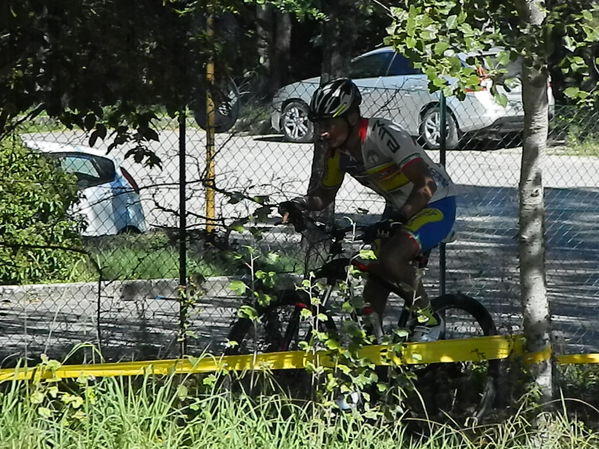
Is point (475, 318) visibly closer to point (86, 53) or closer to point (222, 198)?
point (222, 198)

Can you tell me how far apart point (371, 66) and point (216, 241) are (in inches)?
588

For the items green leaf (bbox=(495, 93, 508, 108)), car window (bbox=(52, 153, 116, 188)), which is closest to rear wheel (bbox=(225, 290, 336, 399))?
green leaf (bbox=(495, 93, 508, 108))

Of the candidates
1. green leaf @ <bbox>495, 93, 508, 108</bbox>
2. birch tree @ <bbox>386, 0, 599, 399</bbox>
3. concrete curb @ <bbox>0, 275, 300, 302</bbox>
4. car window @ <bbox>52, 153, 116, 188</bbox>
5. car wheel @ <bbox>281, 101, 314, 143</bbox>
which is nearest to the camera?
green leaf @ <bbox>495, 93, 508, 108</bbox>

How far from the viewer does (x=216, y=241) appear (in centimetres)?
726

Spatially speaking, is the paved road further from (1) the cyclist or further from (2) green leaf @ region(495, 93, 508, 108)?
(2) green leaf @ region(495, 93, 508, 108)

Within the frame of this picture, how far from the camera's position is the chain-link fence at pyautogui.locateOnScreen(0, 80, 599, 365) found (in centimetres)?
781

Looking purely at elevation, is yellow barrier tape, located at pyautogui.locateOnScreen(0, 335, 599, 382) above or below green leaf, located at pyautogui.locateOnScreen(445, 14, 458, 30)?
below

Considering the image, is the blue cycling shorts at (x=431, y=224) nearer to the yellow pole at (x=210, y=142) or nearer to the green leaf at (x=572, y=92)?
the yellow pole at (x=210, y=142)

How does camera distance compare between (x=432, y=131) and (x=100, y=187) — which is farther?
(x=100, y=187)

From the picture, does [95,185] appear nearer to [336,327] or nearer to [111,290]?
[111,290]

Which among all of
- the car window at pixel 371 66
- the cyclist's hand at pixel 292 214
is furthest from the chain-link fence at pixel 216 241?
the car window at pixel 371 66

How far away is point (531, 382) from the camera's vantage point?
6039mm

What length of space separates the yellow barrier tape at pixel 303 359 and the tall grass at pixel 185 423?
0.07 meters

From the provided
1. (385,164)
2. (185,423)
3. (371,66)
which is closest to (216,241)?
(385,164)
